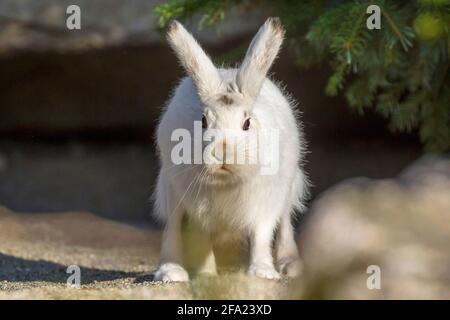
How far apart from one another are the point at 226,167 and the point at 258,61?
0.62 metres

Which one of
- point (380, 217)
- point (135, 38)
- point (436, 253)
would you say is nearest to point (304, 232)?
point (436, 253)

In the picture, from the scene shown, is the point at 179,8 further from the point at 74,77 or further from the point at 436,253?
the point at 74,77

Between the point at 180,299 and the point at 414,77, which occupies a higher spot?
the point at 414,77

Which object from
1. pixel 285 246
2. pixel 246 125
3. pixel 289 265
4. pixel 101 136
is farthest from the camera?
pixel 101 136

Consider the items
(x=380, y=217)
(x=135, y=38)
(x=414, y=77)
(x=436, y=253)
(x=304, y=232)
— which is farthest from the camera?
(x=135, y=38)

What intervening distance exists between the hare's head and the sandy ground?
1.99 feet

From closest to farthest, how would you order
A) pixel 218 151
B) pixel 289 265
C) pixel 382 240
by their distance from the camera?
pixel 382 240, pixel 218 151, pixel 289 265

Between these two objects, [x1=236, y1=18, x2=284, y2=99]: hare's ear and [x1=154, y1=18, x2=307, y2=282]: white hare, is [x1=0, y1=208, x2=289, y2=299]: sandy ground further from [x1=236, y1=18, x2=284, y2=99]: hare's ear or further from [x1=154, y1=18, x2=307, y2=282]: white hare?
[x1=236, y1=18, x2=284, y2=99]: hare's ear

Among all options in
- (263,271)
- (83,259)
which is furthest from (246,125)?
(83,259)

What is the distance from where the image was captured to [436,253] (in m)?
3.62

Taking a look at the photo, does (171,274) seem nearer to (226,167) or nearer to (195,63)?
(226,167)

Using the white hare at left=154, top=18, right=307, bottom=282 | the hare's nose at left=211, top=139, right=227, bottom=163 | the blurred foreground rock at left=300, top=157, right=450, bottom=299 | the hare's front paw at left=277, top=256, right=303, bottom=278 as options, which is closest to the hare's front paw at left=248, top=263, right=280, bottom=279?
the white hare at left=154, top=18, right=307, bottom=282

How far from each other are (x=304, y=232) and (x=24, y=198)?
5171 millimetres

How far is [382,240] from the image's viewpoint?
9.52 ft
